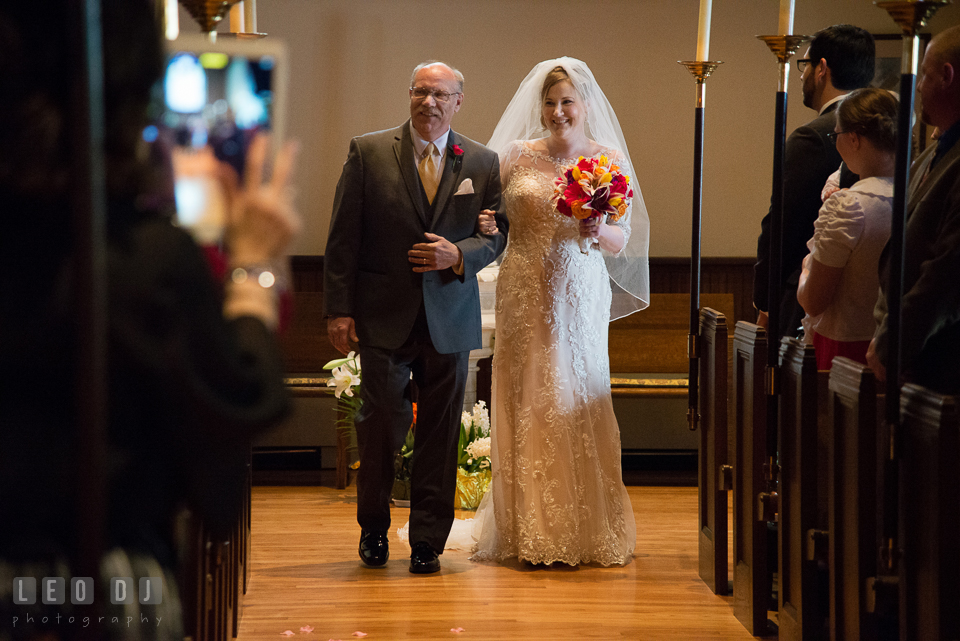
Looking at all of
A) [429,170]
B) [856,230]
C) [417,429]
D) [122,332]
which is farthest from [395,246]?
[122,332]

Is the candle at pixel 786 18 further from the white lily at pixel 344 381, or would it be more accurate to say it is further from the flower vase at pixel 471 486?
the white lily at pixel 344 381

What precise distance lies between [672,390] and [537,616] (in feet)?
8.48

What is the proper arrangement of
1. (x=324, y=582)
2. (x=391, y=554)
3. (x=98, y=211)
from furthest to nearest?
(x=391, y=554)
(x=324, y=582)
(x=98, y=211)

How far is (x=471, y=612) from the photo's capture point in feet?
11.1

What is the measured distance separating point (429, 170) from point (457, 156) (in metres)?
0.13

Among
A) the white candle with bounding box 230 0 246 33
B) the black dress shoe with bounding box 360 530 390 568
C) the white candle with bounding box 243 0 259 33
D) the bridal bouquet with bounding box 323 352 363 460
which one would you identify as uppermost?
the white candle with bounding box 243 0 259 33

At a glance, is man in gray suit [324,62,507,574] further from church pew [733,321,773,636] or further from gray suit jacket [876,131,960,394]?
gray suit jacket [876,131,960,394]

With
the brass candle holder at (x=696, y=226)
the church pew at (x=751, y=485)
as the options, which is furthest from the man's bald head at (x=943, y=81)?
the brass candle holder at (x=696, y=226)

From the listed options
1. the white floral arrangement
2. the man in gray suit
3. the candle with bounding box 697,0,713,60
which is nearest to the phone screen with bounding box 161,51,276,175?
the man in gray suit

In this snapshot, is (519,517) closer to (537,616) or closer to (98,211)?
(537,616)

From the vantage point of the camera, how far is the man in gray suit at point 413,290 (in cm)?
379

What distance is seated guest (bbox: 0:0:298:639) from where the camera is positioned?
2.93 feet

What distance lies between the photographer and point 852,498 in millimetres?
2406

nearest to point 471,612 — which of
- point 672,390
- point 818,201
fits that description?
point 818,201
